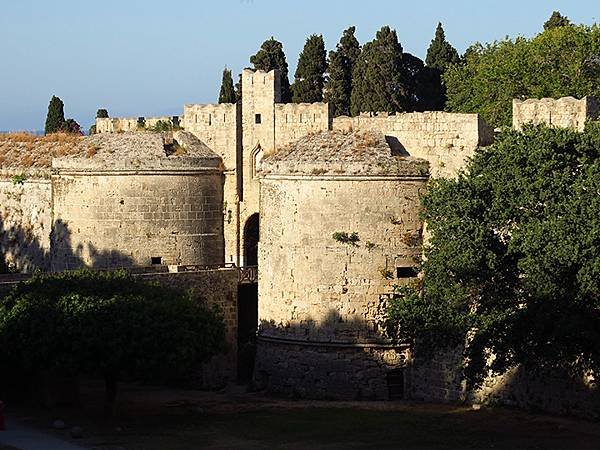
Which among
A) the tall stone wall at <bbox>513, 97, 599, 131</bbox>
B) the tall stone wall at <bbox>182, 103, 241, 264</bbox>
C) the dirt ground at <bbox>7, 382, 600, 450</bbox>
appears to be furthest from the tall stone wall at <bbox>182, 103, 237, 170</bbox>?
the tall stone wall at <bbox>513, 97, 599, 131</bbox>

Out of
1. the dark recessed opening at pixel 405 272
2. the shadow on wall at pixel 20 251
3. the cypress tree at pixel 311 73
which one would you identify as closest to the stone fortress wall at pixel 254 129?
the dark recessed opening at pixel 405 272

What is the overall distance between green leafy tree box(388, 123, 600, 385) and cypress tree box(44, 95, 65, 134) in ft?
128

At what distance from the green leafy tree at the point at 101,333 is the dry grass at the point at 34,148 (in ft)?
31.7

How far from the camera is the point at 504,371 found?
121 feet

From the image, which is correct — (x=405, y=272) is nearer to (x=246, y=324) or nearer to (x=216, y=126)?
(x=246, y=324)

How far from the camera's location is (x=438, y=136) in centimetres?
4216

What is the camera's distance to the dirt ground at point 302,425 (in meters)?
35.8

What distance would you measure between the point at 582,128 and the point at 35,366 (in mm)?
14694

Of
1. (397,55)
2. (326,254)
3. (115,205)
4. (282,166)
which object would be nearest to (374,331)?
(326,254)

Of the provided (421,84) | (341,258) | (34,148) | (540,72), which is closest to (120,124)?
(34,148)

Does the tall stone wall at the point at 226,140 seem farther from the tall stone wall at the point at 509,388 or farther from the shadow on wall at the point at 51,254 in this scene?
the tall stone wall at the point at 509,388

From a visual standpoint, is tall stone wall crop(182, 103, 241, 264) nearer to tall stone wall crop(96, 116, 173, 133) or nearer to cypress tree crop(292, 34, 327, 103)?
tall stone wall crop(96, 116, 173, 133)

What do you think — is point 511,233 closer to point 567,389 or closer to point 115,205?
point 567,389

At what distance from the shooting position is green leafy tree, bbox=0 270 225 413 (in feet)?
123
